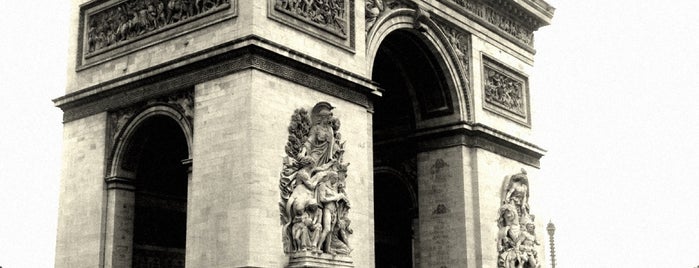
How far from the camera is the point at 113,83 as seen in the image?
20156 millimetres

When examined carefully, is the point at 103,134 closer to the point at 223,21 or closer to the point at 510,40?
the point at 223,21

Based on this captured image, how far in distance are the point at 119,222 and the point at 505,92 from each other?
10.5 meters

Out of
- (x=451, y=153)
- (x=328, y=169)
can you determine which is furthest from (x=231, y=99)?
(x=451, y=153)

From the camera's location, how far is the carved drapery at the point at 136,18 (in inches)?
759

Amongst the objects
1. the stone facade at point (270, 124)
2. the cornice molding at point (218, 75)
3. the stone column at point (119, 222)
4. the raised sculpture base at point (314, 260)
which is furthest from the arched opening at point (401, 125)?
the stone column at point (119, 222)

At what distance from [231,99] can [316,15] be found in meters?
2.72

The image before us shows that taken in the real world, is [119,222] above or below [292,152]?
below

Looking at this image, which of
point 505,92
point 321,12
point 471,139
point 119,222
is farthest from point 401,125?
point 119,222

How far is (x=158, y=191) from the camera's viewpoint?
70.0 feet

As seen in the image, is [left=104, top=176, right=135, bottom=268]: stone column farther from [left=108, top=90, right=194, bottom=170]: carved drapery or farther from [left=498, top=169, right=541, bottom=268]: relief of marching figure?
[left=498, top=169, right=541, bottom=268]: relief of marching figure

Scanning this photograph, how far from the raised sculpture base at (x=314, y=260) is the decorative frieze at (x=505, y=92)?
24.2ft

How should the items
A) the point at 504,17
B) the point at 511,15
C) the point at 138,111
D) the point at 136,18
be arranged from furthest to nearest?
1. the point at 511,15
2. the point at 504,17
3. the point at 136,18
4. the point at 138,111

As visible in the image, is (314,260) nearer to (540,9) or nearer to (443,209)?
(443,209)

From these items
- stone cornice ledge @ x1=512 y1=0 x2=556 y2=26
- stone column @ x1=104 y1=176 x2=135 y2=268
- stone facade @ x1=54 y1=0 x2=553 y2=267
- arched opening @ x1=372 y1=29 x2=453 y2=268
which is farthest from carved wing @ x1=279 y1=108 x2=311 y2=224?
stone cornice ledge @ x1=512 y1=0 x2=556 y2=26
